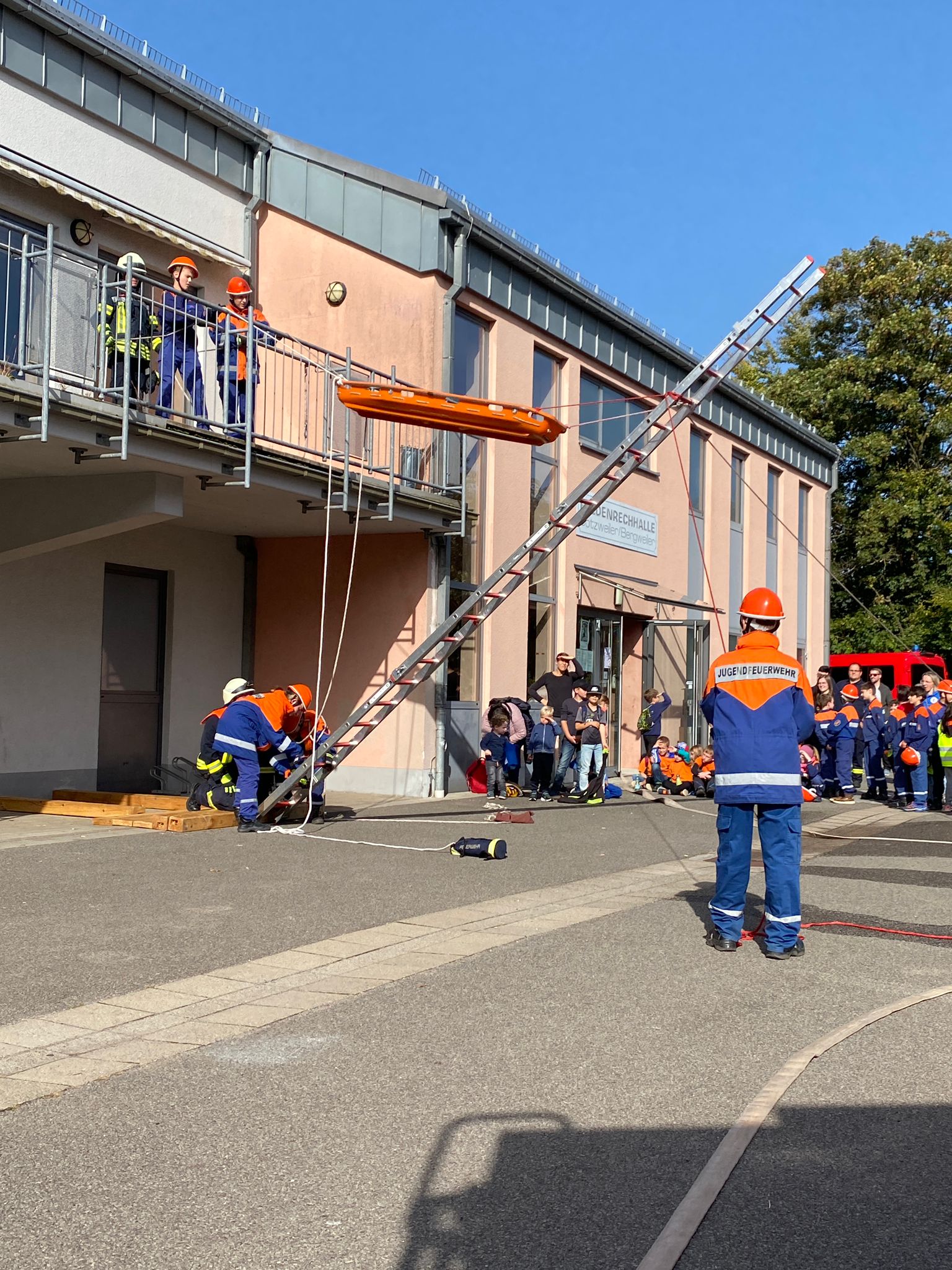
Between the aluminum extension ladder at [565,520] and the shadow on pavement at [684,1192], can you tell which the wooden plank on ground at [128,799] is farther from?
the shadow on pavement at [684,1192]

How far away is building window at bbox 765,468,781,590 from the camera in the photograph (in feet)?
96.3

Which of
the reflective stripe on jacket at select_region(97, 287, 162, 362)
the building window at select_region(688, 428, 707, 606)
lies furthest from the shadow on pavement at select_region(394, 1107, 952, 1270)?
the building window at select_region(688, 428, 707, 606)

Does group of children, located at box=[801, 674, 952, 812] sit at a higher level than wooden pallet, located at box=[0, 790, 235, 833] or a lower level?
higher

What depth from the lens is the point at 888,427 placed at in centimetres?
4106

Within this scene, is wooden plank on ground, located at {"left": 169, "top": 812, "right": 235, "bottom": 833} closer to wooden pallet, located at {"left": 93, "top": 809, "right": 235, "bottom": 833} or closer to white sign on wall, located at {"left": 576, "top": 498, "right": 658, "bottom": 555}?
wooden pallet, located at {"left": 93, "top": 809, "right": 235, "bottom": 833}

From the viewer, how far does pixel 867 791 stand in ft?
66.2

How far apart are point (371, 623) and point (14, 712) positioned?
15.5 ft

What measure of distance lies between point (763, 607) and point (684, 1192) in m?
4.34

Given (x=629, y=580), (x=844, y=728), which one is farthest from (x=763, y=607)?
(x=629, y=580)

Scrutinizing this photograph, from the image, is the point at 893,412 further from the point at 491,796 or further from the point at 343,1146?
the point at 343,1146

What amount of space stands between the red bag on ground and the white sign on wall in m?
4.73

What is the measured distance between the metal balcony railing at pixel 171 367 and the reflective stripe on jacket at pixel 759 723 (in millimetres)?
5871

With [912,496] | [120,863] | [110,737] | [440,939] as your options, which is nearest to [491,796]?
[110,737]

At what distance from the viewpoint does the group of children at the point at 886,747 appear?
1692 cm
